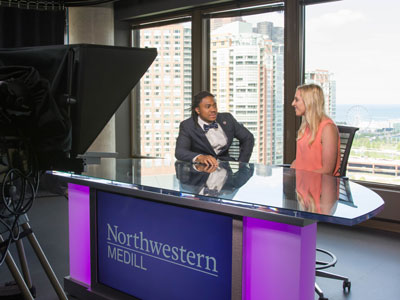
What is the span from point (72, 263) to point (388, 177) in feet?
10.9

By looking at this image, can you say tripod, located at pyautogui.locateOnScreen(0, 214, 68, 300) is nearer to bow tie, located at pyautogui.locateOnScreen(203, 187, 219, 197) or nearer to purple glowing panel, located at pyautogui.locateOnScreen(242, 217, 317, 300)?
bow tie, located at pyautogui.locateOnScreen(203, 187, 219, 197)

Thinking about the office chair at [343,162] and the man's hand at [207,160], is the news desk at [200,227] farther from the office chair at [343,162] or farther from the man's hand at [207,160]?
the office chair at [343,162]

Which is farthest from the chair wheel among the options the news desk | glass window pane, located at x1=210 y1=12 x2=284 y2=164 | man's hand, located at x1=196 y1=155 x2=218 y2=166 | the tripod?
glass window pane, located at x1=210 y1=12 x2=284 y2=164

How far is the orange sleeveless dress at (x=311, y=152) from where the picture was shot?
3.25 metres

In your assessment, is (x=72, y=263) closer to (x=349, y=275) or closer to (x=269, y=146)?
(x=349, y=275)

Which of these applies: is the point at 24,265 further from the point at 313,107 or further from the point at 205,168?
the point at 313,107

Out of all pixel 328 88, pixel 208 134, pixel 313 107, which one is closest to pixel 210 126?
pixel 208 134

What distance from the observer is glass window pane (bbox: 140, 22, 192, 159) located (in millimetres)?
6770

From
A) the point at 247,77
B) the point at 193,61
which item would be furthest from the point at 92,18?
the point at 247,77

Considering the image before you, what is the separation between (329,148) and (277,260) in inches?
53.6

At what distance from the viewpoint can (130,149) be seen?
755cm

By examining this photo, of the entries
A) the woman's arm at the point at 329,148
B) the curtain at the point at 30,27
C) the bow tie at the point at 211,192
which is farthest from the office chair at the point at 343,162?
the curtain at the point at 30,27

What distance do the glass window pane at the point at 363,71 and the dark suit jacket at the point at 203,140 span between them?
64.4 inches

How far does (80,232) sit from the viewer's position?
3.03 metres
